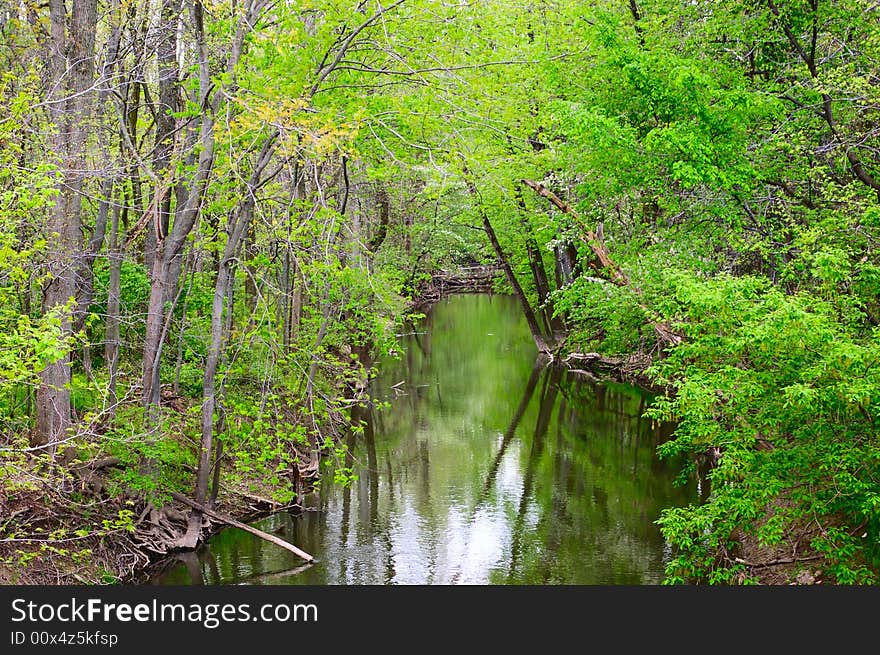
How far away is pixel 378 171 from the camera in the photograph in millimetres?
12445

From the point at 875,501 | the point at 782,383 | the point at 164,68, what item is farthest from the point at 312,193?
the point at 875,501

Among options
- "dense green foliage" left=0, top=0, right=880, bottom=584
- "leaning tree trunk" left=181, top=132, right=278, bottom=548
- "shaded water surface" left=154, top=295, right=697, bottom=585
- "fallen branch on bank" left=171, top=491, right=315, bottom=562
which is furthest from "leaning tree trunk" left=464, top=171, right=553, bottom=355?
"fallen branch on bank" left=171, top=491, right=315, bottom=562

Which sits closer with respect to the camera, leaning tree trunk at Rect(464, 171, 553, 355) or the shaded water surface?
the shaded water surface

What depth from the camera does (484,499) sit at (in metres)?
16.6

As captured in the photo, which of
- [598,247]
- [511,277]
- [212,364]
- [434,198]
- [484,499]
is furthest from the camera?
[511,277]

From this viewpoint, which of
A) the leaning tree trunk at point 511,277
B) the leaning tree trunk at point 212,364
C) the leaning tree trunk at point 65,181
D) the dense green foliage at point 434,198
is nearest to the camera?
the dense green foliage at point 434,198

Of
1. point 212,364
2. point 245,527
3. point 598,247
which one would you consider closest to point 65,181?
point 212,364

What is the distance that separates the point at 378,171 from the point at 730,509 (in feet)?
22.0

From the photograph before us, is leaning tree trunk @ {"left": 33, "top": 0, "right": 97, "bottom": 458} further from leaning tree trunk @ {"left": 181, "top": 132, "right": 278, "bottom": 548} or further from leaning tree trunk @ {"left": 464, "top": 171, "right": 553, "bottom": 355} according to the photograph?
leaning tree trunk @ {"left": 464, "top": 171, "right": 553, "bottom": 355}

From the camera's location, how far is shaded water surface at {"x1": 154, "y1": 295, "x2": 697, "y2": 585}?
12969 mm

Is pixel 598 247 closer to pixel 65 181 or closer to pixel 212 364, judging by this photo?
pixel 212 364

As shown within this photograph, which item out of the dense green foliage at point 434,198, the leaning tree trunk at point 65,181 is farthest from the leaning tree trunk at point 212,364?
the leaning tree trunk at point 65,181

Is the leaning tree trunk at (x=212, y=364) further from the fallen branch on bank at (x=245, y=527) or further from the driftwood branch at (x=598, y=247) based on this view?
the driftwood branch at (x=598, y=247)

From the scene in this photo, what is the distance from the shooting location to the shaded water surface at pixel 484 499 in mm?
12969
